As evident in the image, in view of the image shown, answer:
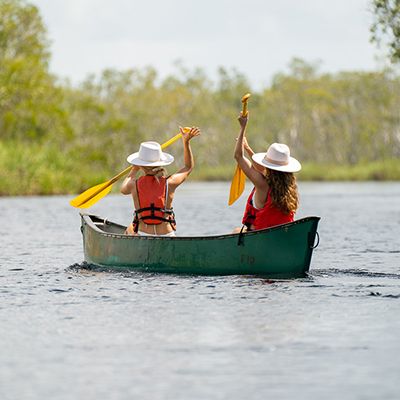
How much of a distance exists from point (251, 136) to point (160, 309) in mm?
89459

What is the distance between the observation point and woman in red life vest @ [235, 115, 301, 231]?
13.0 meters

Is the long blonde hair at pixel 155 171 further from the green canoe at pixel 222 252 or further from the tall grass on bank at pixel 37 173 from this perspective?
the tall grass on bank at pixel 37 173

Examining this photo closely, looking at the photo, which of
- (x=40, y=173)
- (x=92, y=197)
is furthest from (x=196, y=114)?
(x=92, y=197)

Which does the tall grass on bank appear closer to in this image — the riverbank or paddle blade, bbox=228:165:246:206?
the riverbank

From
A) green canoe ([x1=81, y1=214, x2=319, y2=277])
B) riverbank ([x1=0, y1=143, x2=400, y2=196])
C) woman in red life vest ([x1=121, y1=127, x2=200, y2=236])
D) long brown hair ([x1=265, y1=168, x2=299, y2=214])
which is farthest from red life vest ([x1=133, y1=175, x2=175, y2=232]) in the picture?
riverbank ([x1=0, y1=143, x2=400, y2=196])

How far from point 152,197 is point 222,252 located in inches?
47.4

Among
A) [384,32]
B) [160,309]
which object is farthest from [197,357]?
[384,32]

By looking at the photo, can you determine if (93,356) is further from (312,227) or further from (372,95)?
(372,95)

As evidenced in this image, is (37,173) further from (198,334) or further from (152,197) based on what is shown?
(198,334)

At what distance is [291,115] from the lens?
9988 centimetres

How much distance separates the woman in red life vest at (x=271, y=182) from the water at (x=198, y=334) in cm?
72

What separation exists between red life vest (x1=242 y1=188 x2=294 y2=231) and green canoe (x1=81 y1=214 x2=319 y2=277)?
0.92ft

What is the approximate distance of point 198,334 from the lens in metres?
9.86

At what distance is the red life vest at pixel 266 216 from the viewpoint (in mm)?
13359
